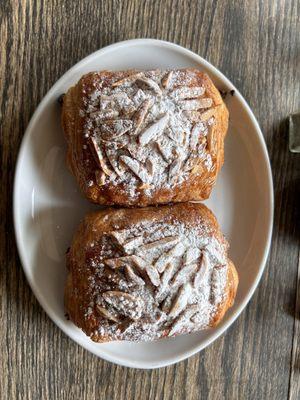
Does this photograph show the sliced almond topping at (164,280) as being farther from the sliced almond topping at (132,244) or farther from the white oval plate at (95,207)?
the white oval plate at (95,207)

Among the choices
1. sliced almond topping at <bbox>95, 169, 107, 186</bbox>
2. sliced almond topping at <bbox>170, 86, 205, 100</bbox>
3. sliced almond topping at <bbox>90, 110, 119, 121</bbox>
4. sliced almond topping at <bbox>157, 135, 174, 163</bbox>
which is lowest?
sliced almond topping at <bbox>95, 169, 107, 186</bbox>

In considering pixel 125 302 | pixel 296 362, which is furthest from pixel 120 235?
pixel 296 362

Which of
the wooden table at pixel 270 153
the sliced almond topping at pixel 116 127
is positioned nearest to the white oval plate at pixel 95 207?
the wooden table at pixel 270 153

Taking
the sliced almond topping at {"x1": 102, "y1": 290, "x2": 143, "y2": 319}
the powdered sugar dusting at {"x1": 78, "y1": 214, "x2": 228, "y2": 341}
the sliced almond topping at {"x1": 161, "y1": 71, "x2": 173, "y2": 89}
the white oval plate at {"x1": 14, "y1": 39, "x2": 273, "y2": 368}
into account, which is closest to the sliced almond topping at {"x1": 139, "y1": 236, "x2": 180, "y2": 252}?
the powdered sugar dusting at {"x1": 78, "y1": 214, "x2": 228, "y2": 341}

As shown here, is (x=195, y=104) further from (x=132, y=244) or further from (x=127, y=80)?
(x=132, y=244)

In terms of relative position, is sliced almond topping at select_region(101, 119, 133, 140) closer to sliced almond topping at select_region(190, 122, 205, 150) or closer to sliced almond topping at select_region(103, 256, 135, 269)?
sliced almond topping at select_region(190, 122, 205, 150)

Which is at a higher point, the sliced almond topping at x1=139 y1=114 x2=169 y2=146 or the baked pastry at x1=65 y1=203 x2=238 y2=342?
the sliced almond topping at x1=139 y1=114 x2=169 y2=146
